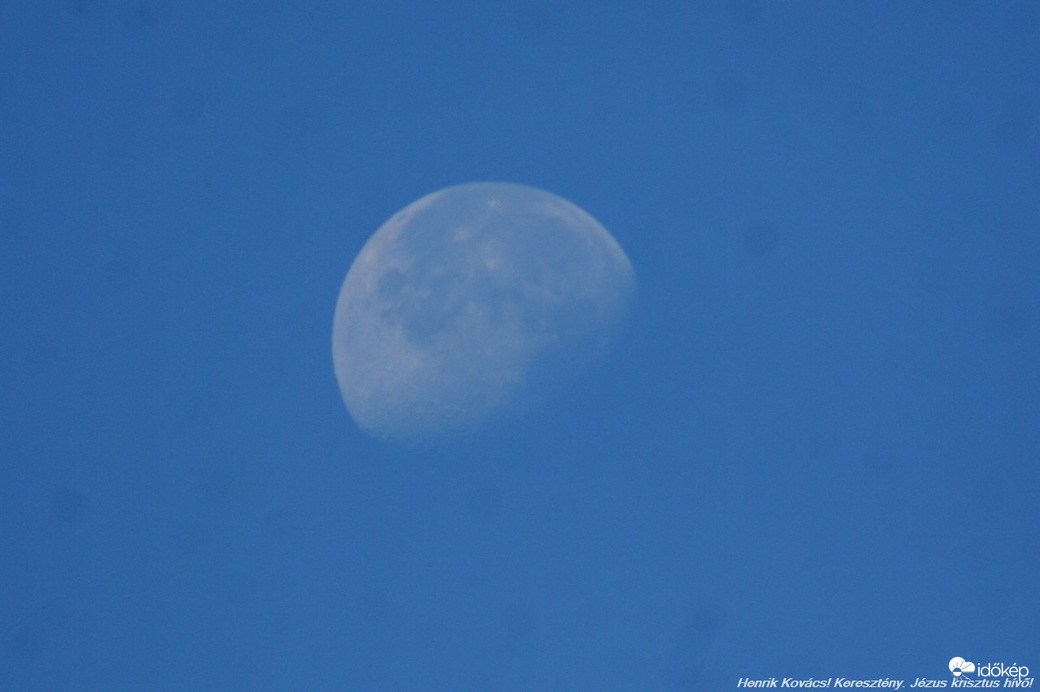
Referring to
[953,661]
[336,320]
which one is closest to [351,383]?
[336,320]

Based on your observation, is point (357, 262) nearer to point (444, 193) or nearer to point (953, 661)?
point (444, 193)

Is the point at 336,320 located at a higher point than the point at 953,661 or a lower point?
higher

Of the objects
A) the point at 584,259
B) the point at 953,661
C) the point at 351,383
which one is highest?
the point at 584,259

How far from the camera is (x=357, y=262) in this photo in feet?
66.5

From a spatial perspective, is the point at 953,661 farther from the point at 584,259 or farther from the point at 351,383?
the point at 351,383

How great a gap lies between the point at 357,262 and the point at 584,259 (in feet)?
11.1

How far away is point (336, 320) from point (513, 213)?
10.1ft

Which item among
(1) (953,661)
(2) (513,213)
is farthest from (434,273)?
(1) (953,661)

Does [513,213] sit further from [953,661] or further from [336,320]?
[953,661]

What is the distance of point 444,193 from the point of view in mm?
20188

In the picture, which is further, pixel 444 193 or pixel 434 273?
pixel 444 193

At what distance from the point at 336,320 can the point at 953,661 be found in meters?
9.83

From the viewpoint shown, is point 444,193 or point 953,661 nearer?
point 953,661

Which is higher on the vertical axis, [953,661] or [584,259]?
[584,259]
